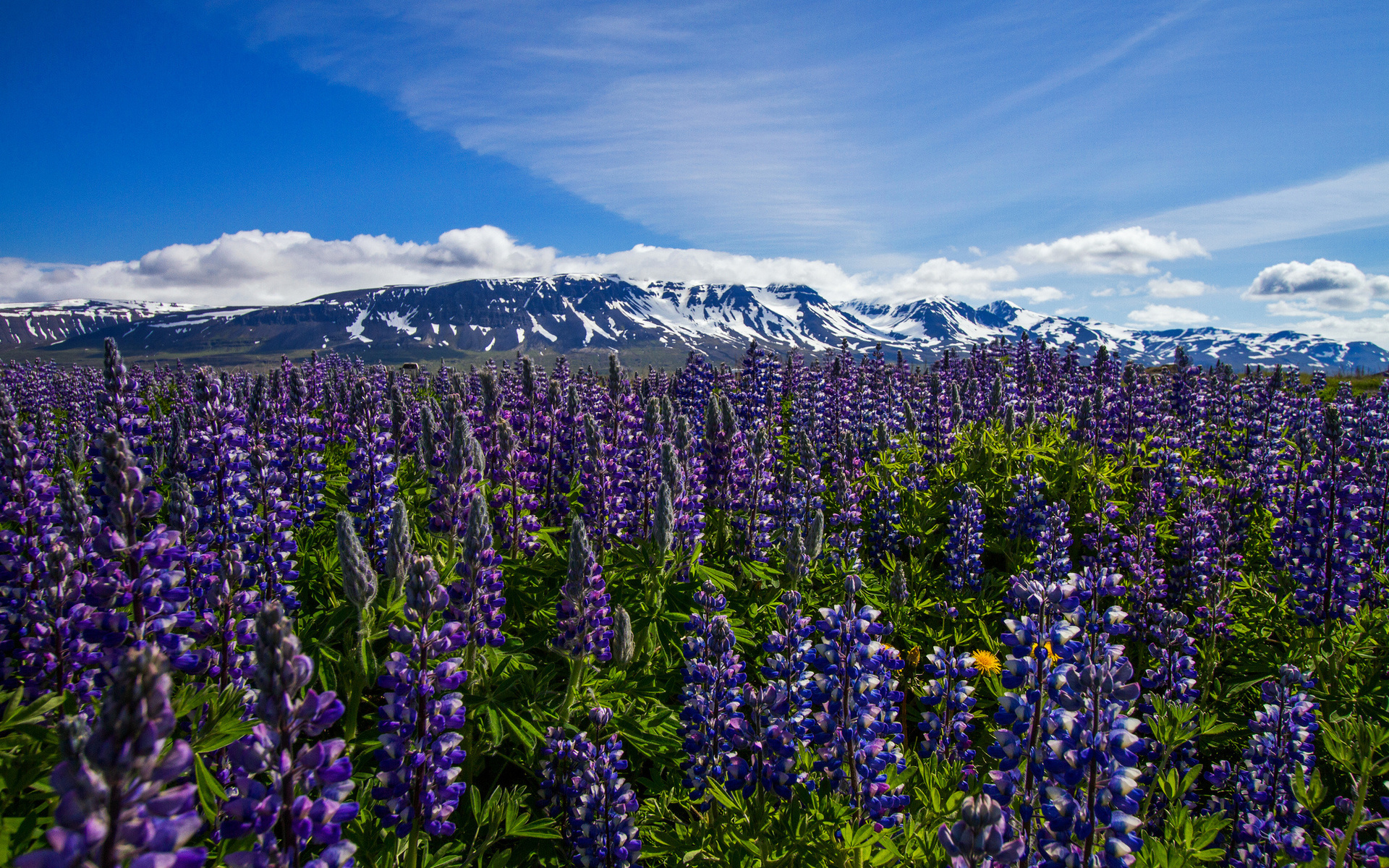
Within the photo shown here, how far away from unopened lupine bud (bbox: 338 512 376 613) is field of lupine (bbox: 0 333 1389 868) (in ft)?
0.08

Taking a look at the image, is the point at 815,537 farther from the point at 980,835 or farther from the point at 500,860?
the point at 980,835

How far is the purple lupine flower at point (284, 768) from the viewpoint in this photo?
223 centimetres

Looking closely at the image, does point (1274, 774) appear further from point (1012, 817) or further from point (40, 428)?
point (40, 428)

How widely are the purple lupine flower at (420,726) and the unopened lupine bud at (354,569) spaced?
90cm

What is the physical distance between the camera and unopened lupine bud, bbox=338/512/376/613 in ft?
13.5

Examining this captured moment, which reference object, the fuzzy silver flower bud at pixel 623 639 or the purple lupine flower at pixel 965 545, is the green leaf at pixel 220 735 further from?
the purple lupine flower at pixel 965 545

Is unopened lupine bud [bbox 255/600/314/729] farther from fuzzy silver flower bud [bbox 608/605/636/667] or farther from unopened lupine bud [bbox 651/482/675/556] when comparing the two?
unopened lupine bud [bbox 651/482/675/556]

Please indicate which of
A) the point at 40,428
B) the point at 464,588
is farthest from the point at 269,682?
the point at 40,428

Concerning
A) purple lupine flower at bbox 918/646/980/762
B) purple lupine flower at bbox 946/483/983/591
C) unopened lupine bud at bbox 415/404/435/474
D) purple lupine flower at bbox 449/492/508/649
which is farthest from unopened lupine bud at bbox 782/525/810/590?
unopened lupine bud at bbox 415/404/435/474

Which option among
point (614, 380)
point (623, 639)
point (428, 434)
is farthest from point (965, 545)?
point (428, 434)

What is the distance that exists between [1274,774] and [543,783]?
5.60 m

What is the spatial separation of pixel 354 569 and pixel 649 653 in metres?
2.84

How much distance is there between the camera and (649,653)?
6016 millimetres

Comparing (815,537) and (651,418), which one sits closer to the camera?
(815,537)
